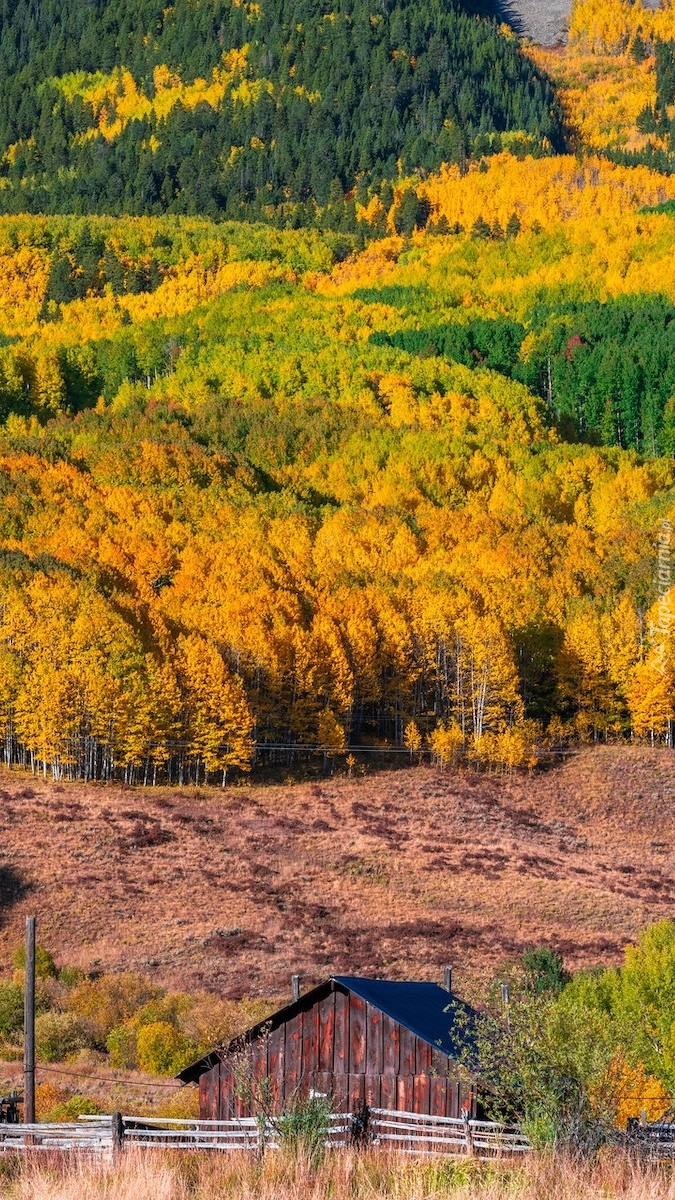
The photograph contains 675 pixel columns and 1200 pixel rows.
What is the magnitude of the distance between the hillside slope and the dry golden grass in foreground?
39.3m

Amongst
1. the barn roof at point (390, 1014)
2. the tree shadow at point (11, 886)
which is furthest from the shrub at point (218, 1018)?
the barn roof at point (390, 1014)

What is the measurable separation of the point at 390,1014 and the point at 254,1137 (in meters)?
8.80

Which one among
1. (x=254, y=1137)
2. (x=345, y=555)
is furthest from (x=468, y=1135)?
(x=345, y=555)

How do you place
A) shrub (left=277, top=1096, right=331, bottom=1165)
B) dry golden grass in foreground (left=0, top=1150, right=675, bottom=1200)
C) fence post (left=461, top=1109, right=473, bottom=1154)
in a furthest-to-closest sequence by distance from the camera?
fence post (left=461, top=1109, right=473, bottom=1154)
shrub (left=277, top=1096, right=331, bottom=1165)
dry golden grass in foreground (left=0, top=1150, right=675, bottom=1200)

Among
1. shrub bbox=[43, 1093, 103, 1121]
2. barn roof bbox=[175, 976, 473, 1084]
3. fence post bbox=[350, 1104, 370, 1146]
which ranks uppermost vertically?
fence post bbox=[350, 1104, 370, 1146]

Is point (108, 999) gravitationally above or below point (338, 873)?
below

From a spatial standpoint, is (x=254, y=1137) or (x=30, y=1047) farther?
(x=30, y=1047)

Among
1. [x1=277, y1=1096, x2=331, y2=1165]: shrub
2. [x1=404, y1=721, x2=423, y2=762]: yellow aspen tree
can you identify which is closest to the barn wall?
[x1=277, y1=1096, x2=331, y2=1165]: shrub

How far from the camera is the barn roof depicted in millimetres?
36281

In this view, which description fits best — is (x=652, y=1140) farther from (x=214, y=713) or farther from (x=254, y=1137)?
(x=214, y=713)

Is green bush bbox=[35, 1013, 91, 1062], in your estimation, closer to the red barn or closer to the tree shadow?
the tree shadow

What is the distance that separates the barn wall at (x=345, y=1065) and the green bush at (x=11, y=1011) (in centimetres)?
2311

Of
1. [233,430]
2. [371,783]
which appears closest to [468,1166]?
[371,783]

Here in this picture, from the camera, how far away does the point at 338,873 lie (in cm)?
8138
